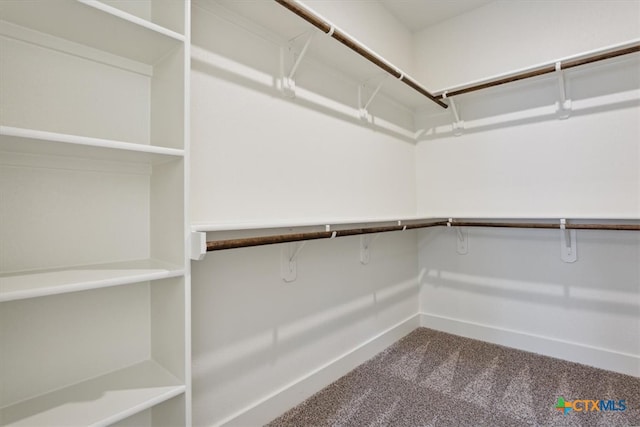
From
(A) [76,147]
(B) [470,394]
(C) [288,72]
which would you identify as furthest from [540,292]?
(A) [76,147]

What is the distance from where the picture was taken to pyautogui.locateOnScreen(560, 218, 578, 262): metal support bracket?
6.63 ft

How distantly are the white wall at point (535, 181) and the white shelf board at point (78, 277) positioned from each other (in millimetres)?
2141

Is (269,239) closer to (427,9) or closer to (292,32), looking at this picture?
(292,32)

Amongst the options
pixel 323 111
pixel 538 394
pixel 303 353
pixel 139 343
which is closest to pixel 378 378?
pixel 303 353

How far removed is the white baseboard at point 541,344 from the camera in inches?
74.3

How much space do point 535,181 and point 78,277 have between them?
2461mm

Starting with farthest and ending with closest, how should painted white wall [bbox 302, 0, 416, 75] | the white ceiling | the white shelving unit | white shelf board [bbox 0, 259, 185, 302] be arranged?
the white ceiling, painted white wall [bbox 302, 0, 416, 75], the white shelving unit, white shelf board [bbox 0, 259, 185, 302]

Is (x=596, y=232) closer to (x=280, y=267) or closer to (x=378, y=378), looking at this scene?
(x=378, y=378)

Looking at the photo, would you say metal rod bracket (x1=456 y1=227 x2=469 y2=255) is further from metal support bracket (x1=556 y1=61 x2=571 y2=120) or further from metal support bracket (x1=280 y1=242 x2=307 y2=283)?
metal support bracket (x1=280 y1=242 x2=307 y2=283)

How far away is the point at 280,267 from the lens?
1.54 m

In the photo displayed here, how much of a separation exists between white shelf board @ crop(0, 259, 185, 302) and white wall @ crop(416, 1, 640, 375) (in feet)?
7.03

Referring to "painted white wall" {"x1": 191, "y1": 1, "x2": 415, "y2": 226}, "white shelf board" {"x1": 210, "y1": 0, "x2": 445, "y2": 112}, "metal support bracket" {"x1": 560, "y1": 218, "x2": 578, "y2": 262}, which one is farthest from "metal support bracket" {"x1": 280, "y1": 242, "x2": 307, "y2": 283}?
"metal support bracket" {"x1": 560, "y1": 218, "x2": 578, "y2": 262}

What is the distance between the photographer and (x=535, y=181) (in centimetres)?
213

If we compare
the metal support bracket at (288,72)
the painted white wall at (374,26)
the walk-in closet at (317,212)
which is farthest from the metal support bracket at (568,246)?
the metal support bracket at (288,72)
